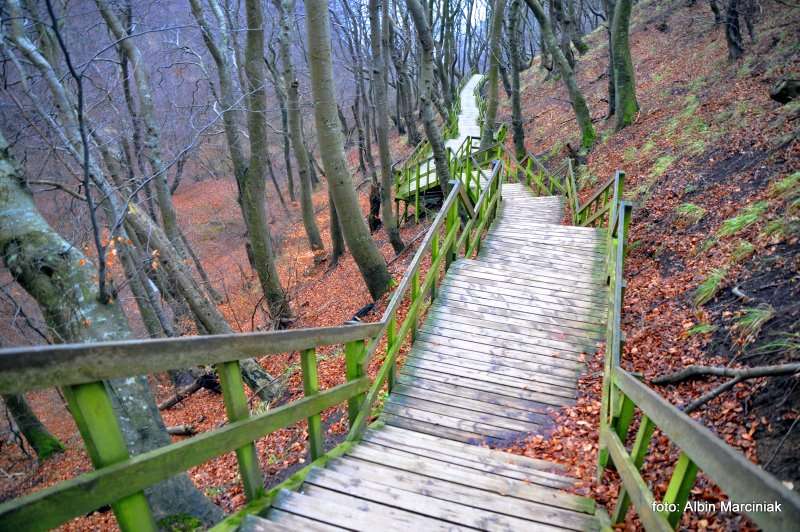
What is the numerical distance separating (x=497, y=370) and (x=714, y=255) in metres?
3.16

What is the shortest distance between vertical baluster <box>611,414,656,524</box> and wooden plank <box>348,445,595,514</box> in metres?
0.23

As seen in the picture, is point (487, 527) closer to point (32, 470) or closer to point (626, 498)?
point (626, 498)

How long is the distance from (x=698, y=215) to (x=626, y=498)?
18.0ft

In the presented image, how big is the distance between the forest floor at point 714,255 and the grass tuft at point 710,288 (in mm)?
14

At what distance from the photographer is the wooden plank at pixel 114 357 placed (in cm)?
136

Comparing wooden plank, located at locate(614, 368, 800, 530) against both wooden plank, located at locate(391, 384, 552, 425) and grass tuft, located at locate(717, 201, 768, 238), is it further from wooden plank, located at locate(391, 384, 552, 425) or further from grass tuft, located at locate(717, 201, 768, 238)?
grass tuft, located at locate(717, 201, 768, 238)

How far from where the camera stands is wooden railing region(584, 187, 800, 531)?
1.27 m

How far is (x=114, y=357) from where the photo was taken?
1.62m

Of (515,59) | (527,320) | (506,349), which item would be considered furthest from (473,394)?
(515,59)

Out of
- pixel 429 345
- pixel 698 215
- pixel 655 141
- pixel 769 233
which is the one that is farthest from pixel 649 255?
pixel 655 141

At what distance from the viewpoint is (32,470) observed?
8.91 metres

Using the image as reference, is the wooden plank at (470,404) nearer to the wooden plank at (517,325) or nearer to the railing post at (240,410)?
the wooden plank at (517,325)

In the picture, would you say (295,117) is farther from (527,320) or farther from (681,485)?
(681,485)

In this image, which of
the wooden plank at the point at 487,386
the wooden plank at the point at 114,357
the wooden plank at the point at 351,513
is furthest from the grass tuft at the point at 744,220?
the wooden plank at the point at 114,357
